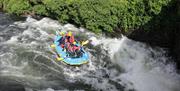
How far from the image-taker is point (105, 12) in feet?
56.4

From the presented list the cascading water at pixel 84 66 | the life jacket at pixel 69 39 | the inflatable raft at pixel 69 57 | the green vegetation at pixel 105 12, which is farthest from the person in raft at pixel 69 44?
the green vegetation at pixel 105 12

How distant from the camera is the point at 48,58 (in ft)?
50.7

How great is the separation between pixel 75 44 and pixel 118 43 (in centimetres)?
234

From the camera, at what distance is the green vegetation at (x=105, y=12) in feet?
54.7

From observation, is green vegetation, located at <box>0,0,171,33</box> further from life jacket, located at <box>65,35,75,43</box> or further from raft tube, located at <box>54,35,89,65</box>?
raft tube, located at <box>54,35,89,65</box>

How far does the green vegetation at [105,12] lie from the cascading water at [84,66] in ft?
1.76

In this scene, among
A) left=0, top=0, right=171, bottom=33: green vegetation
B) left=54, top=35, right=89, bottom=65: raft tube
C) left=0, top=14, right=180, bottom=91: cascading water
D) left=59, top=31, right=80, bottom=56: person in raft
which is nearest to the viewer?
left=0, top=14, right=180, bottom=91: cascading water

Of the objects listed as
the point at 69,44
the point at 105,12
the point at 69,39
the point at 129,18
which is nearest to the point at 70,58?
the point at 69,44

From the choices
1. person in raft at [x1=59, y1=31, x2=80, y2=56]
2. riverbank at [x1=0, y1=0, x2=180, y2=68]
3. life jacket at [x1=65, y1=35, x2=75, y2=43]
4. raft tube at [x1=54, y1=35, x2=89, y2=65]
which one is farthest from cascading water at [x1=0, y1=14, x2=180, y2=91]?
life jacket at [x1=65, y1=35, x2=75, y2=43]

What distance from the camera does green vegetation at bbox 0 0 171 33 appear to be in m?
16.7

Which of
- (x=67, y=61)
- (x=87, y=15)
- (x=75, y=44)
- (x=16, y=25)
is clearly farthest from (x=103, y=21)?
(x=16, y=25)

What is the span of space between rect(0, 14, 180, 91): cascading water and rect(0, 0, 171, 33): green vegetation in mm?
536

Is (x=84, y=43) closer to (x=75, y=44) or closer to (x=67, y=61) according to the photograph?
(x=75, y=44)

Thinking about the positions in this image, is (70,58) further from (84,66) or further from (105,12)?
(105,12)
